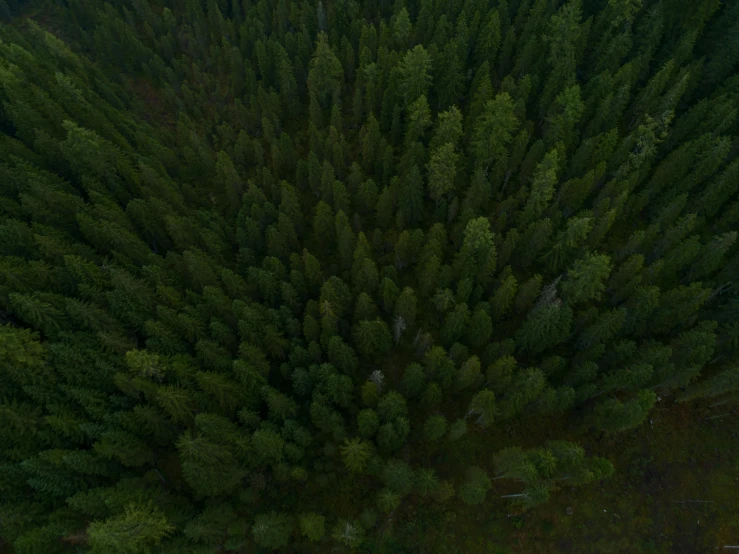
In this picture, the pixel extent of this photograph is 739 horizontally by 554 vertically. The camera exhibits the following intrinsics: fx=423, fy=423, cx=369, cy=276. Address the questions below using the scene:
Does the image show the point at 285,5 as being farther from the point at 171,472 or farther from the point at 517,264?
the point at 171,472

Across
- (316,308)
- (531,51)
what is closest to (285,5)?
(531,51)

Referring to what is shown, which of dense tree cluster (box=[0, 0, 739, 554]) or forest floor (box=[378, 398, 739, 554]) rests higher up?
dense tree cluster (box=[0, 0, 739, 554])

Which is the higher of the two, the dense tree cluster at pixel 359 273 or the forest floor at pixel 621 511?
the dense tree cluster at pixel 359 273

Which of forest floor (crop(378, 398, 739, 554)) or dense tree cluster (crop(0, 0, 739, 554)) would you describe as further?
forest floor (crop(378, 398, 739, 554))

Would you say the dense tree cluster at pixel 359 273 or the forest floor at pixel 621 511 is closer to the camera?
the dense tree cluster at pixel 359 273
